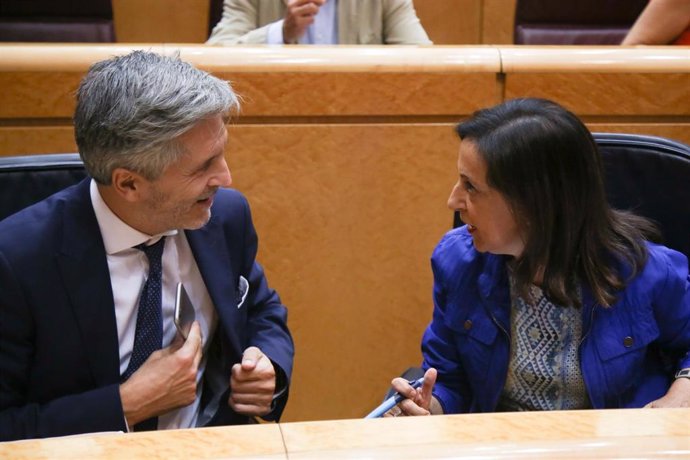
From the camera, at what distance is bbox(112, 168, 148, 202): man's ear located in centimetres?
136

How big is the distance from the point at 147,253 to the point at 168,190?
114mm

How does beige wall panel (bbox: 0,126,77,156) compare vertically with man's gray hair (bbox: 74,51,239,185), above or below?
below

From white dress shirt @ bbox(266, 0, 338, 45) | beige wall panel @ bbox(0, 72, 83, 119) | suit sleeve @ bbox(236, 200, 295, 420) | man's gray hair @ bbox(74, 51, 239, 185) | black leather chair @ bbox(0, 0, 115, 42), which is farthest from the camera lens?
black leather chair @ bbox(0, 0, 115, 42)

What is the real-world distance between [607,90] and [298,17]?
82 centimetres

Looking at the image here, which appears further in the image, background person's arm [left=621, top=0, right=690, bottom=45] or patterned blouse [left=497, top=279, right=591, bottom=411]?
background person's arm [left=621, top=0, right=690, bottom=45]

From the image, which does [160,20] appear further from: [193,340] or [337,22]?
[193,340]

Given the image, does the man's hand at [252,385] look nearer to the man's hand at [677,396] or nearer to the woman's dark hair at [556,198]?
the woman's dark hair at [556,198]

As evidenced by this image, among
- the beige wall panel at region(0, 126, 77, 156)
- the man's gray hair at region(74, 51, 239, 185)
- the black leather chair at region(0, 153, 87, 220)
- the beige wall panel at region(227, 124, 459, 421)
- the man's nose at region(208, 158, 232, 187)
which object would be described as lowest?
the beige wall panel at region(227, 124, 459, 421)

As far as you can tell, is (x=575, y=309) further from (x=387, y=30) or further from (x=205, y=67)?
(x=387, y=30)

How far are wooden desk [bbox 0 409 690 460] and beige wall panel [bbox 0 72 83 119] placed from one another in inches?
46.3

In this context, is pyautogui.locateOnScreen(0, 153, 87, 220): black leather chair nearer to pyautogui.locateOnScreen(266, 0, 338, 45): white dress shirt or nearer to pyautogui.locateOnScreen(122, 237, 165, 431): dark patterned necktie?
pyautogui.locateOnScreen(122, 237, 165, 431): dark patterned necktie

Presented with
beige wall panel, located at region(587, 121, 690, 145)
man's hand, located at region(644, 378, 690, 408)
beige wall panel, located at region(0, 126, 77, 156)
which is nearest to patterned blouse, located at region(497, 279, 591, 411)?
man's hand, located at region(644, 378, 690, 408)

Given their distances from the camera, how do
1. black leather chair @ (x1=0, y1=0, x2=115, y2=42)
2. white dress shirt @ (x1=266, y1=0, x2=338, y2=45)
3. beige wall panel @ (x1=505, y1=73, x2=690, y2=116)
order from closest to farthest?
beige wall panel @ (x1=505, y1=73, x2=690, y2=116)
white dress shirt @ (x1=266, y1=0, x2=338, y2=45)
black leather chair @ (x1=0, y1=0, x2=115, y2=42)

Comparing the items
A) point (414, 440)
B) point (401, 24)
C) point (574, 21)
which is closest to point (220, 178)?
point (414, 440)
